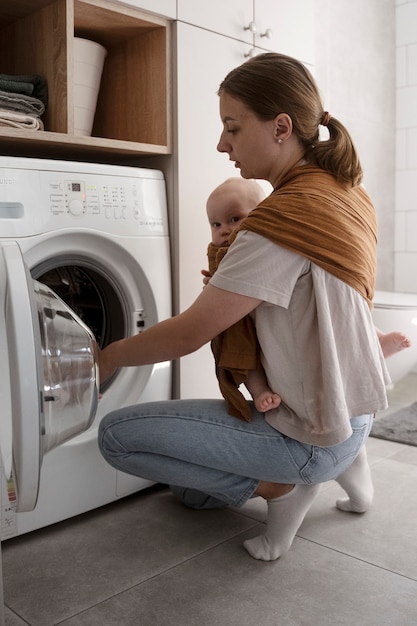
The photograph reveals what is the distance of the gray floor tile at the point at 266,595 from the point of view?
4.46 ft

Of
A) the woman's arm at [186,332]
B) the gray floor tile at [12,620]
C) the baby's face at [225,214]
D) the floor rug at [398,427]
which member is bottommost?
the gray floor tile at [12,620]

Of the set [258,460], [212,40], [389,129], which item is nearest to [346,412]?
[258,460]

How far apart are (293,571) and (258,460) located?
0.93 feet

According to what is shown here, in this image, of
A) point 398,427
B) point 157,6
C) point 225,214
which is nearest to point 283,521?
point 225,214

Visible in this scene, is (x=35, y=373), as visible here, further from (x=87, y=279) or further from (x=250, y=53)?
(x=250, y=53)

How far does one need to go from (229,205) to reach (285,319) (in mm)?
529

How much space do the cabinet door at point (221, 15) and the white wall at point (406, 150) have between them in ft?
5.95

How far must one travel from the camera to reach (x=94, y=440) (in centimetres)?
179

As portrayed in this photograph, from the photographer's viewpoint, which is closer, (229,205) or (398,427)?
(229,205)

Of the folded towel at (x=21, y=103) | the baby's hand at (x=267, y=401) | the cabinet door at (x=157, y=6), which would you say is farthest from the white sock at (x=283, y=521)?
the cabinet door at (x=157, y=6)

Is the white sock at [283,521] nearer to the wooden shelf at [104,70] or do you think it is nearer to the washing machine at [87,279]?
the washing machine at [87,279]

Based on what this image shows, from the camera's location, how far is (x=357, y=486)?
5.95 ft

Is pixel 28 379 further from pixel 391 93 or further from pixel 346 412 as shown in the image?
pixel 391 93

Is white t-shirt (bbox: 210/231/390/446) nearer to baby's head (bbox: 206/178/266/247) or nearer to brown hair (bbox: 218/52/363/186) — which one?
brown hair (bbox: 218/52/363/186)
